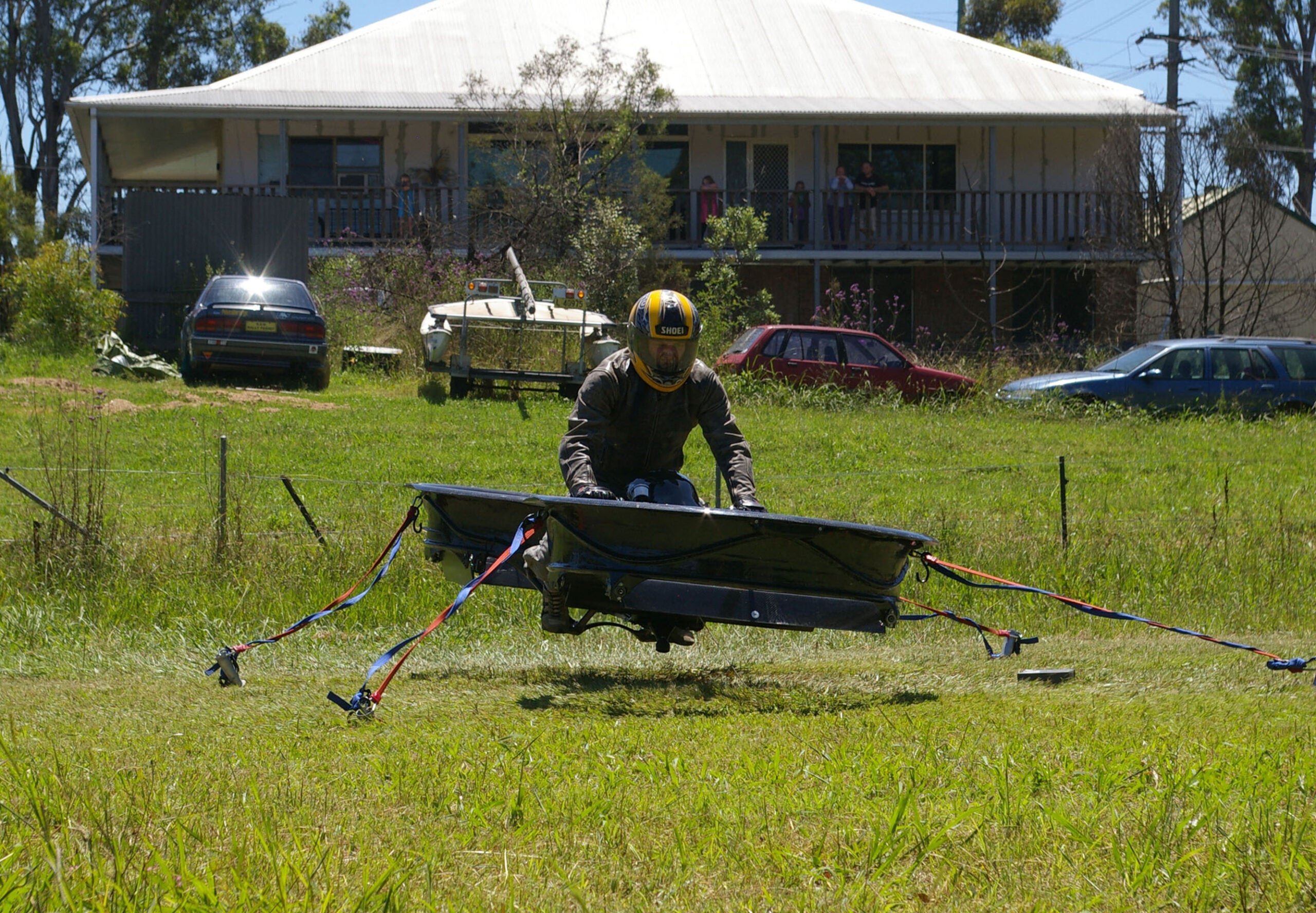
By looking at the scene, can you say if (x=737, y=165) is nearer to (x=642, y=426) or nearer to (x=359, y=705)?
(x=642, y=426)

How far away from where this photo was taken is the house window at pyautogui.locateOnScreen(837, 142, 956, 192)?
31.9m

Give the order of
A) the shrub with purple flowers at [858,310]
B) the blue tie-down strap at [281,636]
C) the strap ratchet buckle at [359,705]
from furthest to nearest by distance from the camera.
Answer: the shrub with purple flowers at [858,310] → the blue tie-down strap at [281,636] → the strap ratchet buckle at [359,705]

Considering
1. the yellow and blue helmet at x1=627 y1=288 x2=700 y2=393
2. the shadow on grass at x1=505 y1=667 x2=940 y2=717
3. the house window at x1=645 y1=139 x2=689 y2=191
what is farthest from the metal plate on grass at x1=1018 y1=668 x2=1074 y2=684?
the house window at x1=645 y1=139 x2=689 y2=191

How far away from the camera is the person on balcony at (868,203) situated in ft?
96.8

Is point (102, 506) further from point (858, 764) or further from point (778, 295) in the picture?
point (778, 295)

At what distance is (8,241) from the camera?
39.2m

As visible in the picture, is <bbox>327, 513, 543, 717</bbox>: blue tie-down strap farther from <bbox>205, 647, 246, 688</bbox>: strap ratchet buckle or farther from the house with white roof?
the house with white roof

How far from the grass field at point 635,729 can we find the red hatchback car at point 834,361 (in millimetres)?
7177

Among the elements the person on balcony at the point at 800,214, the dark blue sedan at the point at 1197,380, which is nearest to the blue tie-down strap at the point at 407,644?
the dark blue sedan at the point at 1197,380

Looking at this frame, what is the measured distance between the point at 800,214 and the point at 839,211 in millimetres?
770

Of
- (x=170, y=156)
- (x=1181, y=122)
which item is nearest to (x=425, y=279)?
(x=170, y=156)

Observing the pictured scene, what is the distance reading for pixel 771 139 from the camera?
31.5 metres

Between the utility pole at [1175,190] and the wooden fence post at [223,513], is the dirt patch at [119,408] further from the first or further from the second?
the utility pole at [1175,190]

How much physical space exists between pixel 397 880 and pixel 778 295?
1094 inches
